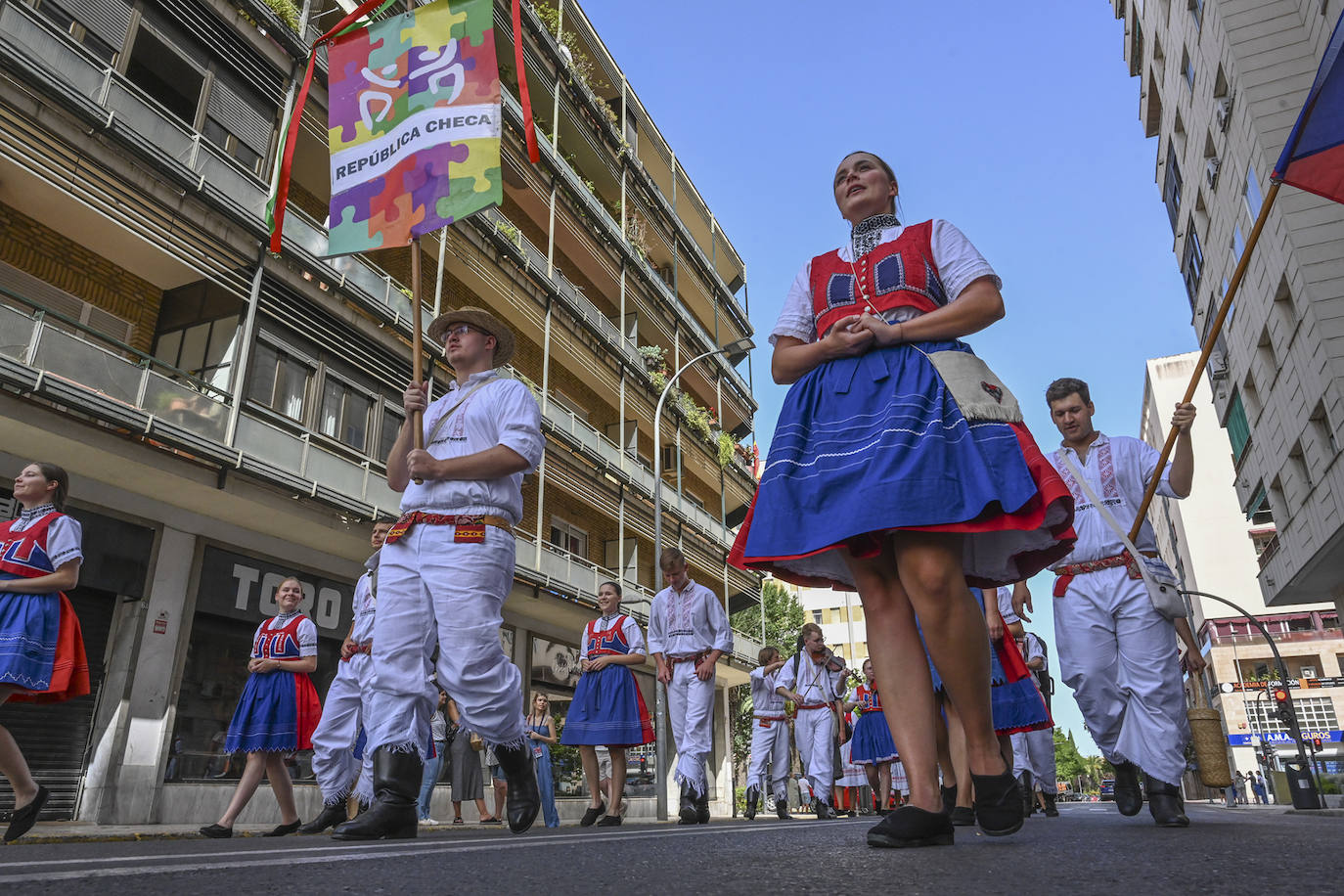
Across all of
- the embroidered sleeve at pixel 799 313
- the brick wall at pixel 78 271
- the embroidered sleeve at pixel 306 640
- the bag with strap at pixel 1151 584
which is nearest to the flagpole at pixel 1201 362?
the bag with strap at pixel 1151 584

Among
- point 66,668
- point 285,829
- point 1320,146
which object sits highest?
point 1320,146

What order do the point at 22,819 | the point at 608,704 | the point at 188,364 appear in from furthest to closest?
the point at 188,364 < the point at 608,704 < the point at 22,819

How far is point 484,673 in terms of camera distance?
3898mm

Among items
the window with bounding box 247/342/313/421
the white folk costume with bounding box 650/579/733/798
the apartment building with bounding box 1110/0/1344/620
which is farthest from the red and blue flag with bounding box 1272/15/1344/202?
the apartment building with bounding box 1110/0/1344/620

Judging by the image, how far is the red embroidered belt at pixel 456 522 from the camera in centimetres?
391

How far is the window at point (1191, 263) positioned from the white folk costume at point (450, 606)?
28.0 m

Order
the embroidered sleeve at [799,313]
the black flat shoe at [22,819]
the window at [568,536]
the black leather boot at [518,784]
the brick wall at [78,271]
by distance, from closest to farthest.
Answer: the embroidered sleeve at [799,313] → the black leather boot at [518,784] → the black flat shoe at [22,819] → the brick wall at [78,271] → the window at [568,536]

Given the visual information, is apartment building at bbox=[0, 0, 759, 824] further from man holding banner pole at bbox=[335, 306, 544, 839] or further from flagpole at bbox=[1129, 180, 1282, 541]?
flagpole at bbox=[1129, 180, 1282, 541]

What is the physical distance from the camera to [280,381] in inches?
567

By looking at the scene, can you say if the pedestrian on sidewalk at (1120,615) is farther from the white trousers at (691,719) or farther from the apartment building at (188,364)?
the apartment building at (188,364)

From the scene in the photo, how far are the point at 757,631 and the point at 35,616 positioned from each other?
34.3 m

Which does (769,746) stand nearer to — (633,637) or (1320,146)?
(633,637)

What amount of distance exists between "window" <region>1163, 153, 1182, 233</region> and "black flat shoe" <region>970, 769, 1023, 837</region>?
98.3 ft

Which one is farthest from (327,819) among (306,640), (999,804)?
(999,804)
